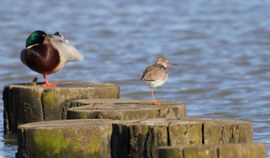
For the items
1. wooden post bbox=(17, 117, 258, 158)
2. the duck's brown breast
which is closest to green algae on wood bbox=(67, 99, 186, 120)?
wooden post bbox=(17, 117, 258, 158)

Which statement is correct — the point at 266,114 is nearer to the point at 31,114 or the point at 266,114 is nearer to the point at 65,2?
the point at 31,114

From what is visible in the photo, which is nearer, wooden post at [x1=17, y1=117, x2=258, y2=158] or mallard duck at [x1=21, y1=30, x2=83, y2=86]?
wooden post at [x1=17, y1=117, x2=258, y2=158]

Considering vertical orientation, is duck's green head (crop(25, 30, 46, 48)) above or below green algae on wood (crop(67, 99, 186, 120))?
above

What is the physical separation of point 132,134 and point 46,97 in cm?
243

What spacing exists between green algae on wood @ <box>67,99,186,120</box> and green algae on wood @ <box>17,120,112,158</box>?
33 cm

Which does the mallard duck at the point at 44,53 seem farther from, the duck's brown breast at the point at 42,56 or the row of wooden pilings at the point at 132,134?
the row of wooden pilings at the point at 132,134

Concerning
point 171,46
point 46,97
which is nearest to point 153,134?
point 46,97

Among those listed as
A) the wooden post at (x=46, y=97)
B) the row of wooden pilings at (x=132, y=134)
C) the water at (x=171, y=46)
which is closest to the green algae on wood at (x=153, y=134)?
the row of wooden pilings at (x=132, y=134)

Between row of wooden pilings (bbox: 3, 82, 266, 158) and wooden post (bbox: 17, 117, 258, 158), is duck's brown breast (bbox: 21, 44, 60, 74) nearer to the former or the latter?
row of wooden pilings (bbox: 3, 82, 266, 158)

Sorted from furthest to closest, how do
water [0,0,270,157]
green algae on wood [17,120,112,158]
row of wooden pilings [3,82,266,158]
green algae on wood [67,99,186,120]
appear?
water [0,0,270,157] < green algae on wood [67,99,186,120] < green algae on wood [17,120,112,158] < row of wooden pilings [3,82,266,158]

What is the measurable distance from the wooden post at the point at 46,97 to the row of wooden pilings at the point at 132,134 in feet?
0.62

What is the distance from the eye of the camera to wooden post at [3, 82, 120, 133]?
9.58 m

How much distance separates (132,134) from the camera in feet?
24.0

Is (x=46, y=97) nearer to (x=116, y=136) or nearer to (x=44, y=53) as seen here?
(x=44, y=53)
